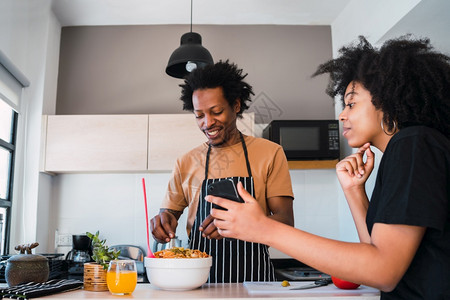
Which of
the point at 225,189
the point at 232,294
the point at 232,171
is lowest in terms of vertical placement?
the point at 232,294

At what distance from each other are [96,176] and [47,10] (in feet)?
4.29

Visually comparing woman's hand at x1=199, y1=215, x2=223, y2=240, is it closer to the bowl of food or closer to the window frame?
the bowl of food

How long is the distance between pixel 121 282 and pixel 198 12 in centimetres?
270

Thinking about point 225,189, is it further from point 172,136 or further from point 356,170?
point 172,136

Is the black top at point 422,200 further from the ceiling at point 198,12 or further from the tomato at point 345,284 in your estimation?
the ceiling at point 198,12

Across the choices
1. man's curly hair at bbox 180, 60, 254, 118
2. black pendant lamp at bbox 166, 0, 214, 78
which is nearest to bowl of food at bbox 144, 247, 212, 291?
man's curly hair at bbox 180, 60, 254, 118

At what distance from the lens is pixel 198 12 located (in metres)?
3.58

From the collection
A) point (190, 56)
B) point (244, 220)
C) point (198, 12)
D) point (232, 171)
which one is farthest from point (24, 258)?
point (198, 12)

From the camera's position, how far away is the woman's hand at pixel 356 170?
1.40 metres

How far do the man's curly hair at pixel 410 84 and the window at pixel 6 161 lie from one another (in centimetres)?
247

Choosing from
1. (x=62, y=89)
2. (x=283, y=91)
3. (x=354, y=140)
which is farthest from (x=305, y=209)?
(x=354, y=140)

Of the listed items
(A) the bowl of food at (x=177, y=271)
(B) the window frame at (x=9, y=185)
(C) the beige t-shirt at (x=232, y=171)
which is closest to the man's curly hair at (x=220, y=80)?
(C) the beige t-shirt at (x=232, y=171)

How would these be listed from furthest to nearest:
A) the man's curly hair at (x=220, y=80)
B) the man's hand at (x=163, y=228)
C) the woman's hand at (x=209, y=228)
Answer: the man's curly hair at (x=220, y=80)
the man's hand at (x=163, y=228)
the woman's hand at (x=209, y=228)

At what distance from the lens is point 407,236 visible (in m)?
0.89
